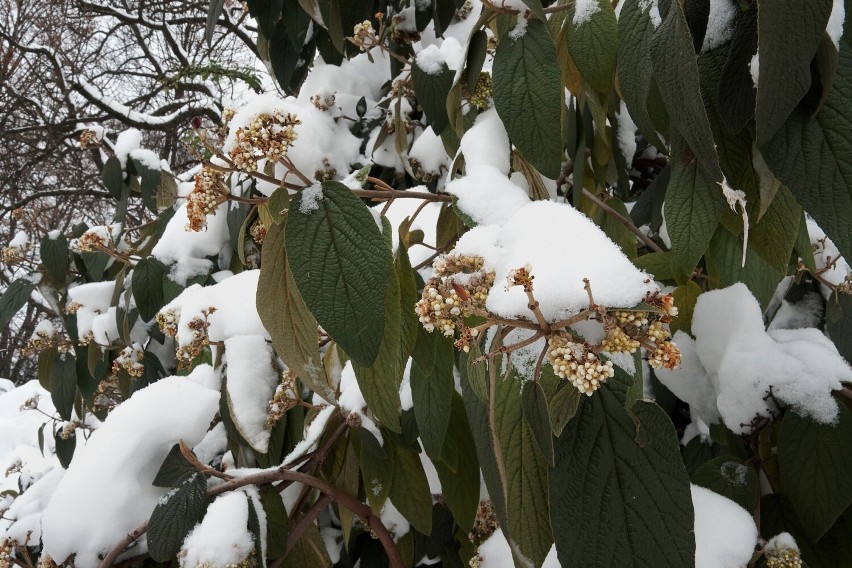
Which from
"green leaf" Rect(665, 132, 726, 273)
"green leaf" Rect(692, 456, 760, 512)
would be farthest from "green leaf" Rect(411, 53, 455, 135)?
"green leaf" Rect(692, 456, 760, 512)

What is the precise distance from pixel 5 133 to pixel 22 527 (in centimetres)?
343

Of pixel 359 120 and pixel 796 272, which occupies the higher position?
pixel 359 120

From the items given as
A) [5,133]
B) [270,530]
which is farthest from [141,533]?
[5,133]

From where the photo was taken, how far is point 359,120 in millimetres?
1398

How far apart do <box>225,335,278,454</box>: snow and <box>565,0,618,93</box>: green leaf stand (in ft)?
1.57

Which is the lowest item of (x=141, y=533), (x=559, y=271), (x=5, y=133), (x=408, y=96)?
(x=141, y=533)

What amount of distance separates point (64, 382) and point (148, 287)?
1.64 feet

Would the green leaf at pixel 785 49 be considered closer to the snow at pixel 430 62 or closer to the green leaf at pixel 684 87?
the green leaf at pixel 684 87

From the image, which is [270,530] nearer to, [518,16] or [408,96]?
[518,16]

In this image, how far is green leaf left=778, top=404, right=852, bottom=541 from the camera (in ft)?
1.76

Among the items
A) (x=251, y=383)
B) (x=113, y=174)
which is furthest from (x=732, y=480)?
(x=113, y=174)

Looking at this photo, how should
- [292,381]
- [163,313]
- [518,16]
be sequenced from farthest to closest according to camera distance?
[163,313], [292,381], [518,16]

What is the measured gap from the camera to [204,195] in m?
0.48

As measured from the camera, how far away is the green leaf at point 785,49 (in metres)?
0.31
